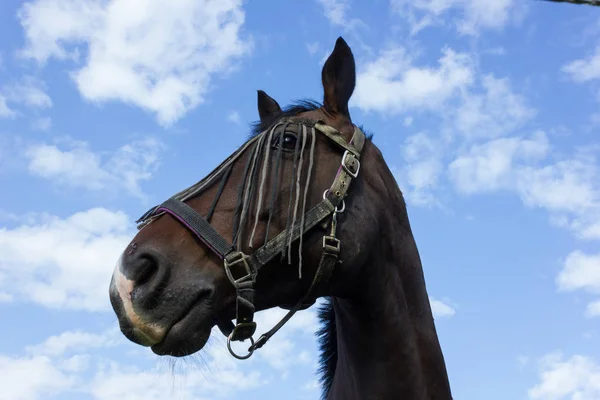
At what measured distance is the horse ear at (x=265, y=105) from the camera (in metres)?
5.27

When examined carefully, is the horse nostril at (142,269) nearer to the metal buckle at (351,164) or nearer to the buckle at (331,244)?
the buckle at (331,244)

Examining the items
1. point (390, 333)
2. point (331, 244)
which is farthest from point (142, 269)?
point (390, 333)

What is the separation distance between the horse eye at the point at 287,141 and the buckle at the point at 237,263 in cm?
82

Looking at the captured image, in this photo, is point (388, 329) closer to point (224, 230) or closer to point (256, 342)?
point (256, 342)

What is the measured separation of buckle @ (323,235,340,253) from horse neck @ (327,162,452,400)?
38 centimetres

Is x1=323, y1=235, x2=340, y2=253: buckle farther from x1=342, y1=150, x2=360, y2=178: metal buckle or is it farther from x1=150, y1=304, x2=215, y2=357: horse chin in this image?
x1=150, y1=304, x2=215, y2=357: horse chin

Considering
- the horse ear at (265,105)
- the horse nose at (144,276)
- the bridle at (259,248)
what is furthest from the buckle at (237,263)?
the horse ear at (265,105)

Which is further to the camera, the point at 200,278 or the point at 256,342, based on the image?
Result: the point at 256,342

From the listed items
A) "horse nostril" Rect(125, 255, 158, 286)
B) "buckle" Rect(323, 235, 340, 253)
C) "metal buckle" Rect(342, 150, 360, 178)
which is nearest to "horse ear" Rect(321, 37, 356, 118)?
"metal buckle" Rect(342, 150, 360, 178)

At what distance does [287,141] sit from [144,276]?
128cm

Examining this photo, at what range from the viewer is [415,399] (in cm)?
396

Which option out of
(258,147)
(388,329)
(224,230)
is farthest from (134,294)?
(388,329)

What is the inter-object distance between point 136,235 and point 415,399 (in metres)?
1.99

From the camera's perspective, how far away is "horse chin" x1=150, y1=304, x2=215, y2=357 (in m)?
3.34
